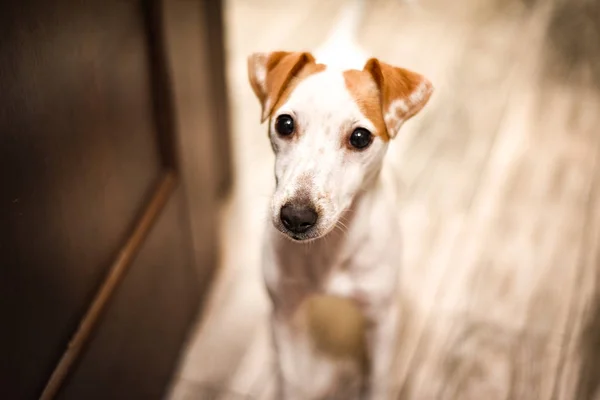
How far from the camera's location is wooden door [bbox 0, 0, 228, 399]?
82 centimetres

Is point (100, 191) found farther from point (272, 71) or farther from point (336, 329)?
point (336, 329)

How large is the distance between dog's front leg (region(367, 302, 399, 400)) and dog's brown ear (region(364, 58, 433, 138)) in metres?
0.39

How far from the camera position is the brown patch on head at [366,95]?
2.81 ft

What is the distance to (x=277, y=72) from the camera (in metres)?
0.90

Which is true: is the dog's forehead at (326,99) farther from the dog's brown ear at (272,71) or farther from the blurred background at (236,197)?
the blurred background at (236,197)

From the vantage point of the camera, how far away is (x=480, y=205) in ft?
5.59

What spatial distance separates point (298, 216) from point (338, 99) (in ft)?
0.49

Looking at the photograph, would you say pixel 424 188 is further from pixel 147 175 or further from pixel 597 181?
pixel 147 175

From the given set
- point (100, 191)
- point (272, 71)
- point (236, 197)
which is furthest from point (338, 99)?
point (236, 197)

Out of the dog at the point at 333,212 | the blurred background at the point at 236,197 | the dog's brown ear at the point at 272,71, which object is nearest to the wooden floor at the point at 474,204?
the blurred background at the point at 236,197

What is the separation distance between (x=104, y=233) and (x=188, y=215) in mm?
335

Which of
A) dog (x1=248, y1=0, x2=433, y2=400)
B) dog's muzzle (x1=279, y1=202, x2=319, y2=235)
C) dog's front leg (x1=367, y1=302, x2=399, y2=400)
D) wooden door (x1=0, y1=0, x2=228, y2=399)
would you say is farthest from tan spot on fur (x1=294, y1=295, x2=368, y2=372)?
dog's muzzle (x1=279, y1=202, x2=319, y2=235)

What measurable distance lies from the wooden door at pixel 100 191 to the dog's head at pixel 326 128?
10.4 inches

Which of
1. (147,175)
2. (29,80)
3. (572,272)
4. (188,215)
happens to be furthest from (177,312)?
(572,272)
